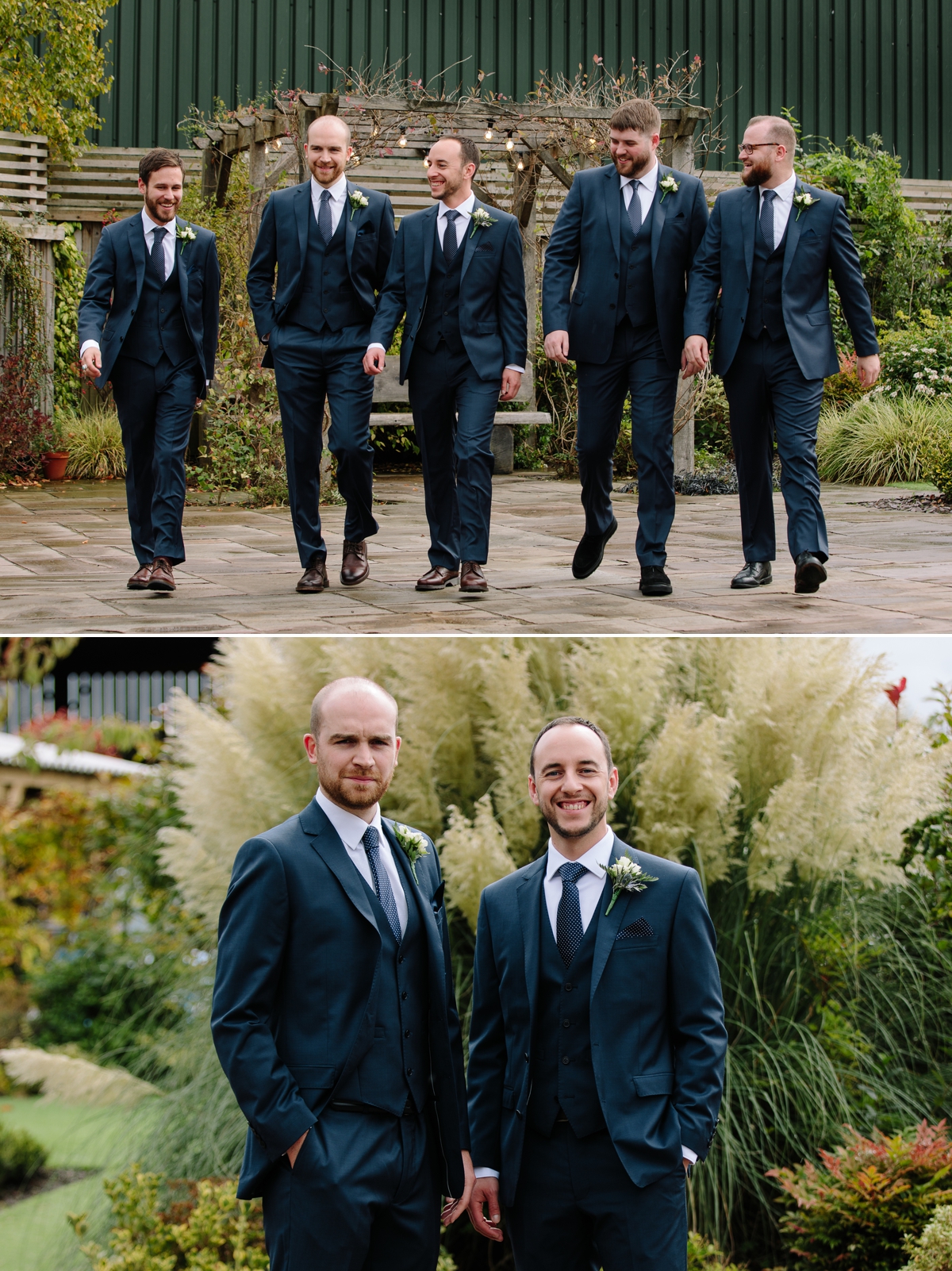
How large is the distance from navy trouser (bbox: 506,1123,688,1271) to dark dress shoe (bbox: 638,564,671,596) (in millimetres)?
3024

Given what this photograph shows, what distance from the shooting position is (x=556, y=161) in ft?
34.6

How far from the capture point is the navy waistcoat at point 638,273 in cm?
543

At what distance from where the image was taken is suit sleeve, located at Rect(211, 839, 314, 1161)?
263cm

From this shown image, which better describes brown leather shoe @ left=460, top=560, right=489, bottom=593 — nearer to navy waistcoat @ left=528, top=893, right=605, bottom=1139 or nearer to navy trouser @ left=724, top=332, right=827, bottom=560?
navy trouser @ left=724, top=332, right=827, bottom=560

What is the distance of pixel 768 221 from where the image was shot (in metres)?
5.37

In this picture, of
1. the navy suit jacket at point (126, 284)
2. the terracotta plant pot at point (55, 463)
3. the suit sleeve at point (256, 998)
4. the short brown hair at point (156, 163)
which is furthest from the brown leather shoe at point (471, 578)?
the terracotta plant pot at point (55, 463)

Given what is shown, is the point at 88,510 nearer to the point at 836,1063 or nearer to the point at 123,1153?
the point at 123,1153

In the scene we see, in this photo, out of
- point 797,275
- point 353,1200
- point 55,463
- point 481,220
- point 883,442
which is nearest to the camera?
Result: point 353,1200

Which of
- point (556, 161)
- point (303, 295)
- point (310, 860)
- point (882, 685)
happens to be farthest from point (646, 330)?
point (556, 161)

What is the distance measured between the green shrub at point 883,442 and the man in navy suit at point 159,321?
18.4 ft

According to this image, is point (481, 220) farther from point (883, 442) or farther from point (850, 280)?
point (883, 442)

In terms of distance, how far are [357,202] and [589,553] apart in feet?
5.57

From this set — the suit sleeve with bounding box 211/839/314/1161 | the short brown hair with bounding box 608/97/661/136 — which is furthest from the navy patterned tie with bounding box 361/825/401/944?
the short brown hair with bounding box 608/97/661/136

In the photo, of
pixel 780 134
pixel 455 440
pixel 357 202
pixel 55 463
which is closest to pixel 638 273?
pixel 780 134
